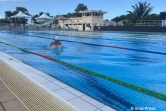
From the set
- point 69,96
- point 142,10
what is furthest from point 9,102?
point 142,10

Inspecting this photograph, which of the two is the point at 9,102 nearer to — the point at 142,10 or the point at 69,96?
the point at 69,96

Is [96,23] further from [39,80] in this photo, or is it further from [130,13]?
[39,80]

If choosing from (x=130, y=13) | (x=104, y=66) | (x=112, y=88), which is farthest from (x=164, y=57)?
(x=130, y=13)

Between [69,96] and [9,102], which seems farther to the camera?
[69,96]

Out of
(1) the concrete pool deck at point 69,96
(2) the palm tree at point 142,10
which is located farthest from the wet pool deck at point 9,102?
(2) the palm tree at point 142,10

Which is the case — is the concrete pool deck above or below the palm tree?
below

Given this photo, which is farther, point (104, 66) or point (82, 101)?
point (104, 66)

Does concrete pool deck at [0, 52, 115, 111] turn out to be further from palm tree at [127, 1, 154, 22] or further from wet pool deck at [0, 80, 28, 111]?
palm tree at [127, 1, 154, 22]

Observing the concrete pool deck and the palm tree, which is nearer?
the concrete pool deck

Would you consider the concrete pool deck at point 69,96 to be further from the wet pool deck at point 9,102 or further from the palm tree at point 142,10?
the palm tree at point 142,10

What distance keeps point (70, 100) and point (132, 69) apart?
3380 mm

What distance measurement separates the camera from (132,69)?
5.37 meters

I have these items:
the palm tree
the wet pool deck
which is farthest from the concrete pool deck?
the palm tree

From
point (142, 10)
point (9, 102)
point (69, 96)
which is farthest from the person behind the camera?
point (142, 10)
